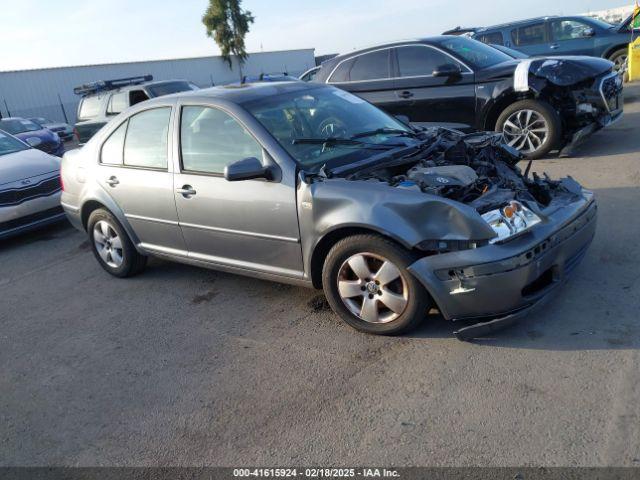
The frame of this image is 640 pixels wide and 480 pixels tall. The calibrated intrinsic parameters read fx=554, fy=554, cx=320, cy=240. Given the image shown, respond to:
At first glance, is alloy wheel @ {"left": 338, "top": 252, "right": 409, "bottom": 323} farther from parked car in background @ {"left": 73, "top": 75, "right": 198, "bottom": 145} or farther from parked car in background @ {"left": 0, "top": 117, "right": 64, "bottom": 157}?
parked car in background @ {"left": 0, "top": 117, "right": 64, "bottom": 157}

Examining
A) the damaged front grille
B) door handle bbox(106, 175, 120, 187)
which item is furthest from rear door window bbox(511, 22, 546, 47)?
door handle bbox(106, 175, 120, 187)

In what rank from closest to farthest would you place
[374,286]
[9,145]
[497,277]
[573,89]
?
[497,277], [374,286], [573,89], [9,145]

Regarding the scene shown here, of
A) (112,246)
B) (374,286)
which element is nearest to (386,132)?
(374,286)

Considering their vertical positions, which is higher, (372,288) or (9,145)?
(9,145)

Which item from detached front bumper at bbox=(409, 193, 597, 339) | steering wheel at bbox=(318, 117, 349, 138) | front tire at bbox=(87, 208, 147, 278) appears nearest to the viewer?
detached front bumper at bbox=(409, 193, 597, 339)

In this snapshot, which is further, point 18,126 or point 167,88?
point 18,126

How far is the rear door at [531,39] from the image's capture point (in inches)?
495

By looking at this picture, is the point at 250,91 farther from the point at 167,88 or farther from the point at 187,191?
the point at 167,88

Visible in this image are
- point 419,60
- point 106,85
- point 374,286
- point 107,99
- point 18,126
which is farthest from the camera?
point 18,126

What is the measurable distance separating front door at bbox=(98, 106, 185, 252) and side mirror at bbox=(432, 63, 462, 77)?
4309 millimetres

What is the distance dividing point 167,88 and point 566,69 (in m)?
8.76

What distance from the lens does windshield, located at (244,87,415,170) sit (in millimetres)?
3977

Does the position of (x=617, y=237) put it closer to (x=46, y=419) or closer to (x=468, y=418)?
(x=468, y=418)

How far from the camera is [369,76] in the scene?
27.4 ft
